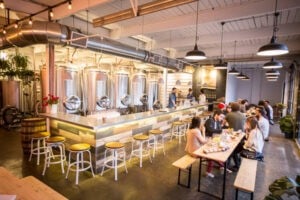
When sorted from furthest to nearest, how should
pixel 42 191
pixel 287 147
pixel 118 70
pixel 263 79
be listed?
1. pixel 263 79
2. pixel 118 70
3. pixel 287 147
4. pixel 42 191

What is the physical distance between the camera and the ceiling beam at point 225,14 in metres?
3.56

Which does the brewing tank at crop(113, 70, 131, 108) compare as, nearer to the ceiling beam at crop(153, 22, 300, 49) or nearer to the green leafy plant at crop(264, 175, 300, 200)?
the ceiling beam at crop(153, 22, 300, 49)

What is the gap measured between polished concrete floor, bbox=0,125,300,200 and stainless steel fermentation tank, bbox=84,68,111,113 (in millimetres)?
2621

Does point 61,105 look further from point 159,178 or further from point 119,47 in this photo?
point 159,178

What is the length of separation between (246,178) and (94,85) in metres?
5.73

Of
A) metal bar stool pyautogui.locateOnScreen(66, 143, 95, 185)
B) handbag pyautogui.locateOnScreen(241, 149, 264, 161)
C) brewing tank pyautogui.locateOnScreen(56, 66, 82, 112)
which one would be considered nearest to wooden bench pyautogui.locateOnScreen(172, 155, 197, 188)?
handbag pyautogui.locateOnScreen(241, 149, 264, 161)

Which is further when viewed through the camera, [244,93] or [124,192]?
[244,93]

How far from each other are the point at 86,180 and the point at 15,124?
230 inches

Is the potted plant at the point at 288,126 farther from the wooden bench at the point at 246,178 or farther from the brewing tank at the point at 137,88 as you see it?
the brewing tank at the point at 137,88

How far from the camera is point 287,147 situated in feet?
20.9

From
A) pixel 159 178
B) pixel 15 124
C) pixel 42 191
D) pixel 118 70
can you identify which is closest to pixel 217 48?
pixel 118 70

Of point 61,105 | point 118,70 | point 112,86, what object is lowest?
point 61,105

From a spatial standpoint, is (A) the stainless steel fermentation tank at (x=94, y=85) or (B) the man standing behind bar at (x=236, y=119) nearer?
(B) the man standing behind bar at (x=236, y=119)

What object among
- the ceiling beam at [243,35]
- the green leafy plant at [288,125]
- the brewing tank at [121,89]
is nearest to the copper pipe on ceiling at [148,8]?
the ceiling beam at [243,35]
